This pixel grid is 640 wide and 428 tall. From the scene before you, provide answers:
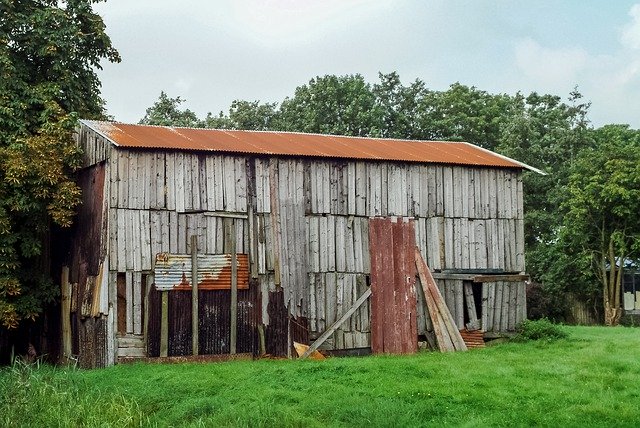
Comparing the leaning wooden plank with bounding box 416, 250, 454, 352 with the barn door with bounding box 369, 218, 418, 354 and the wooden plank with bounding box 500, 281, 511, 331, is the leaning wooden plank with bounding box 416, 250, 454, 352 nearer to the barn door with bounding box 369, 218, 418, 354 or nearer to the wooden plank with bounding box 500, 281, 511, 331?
the barn door with bounding box 369, 218, 418, 354

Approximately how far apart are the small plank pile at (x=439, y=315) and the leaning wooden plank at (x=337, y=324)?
60.5 inches

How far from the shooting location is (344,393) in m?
16.7

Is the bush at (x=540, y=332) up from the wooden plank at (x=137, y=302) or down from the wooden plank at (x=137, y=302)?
down

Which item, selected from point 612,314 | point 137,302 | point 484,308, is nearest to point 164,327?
point 137,302

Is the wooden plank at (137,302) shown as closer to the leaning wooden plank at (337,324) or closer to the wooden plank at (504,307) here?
the leaning wooden plank at (337,324)

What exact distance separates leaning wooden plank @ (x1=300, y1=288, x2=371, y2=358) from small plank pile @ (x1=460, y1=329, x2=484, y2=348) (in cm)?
302

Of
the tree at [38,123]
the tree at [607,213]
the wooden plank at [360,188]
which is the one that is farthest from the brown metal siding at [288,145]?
the tree at [607,213]

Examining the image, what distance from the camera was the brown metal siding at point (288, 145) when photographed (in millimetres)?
23547

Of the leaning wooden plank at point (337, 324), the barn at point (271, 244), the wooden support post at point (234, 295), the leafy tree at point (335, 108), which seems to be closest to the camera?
the barn at point (271, 244)

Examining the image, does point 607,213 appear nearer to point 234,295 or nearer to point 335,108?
point 335,108

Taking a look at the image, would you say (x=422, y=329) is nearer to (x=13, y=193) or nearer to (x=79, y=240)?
(x=79, y=240)

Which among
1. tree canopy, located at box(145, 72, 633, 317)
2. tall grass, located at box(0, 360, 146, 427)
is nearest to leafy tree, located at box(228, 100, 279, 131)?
tree canopy, located at box(145, 72, 633, 317)

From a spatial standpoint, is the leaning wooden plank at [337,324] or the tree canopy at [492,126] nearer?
the leaning wooden plank at [337,324]

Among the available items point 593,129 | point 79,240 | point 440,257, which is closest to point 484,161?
point 440,257
